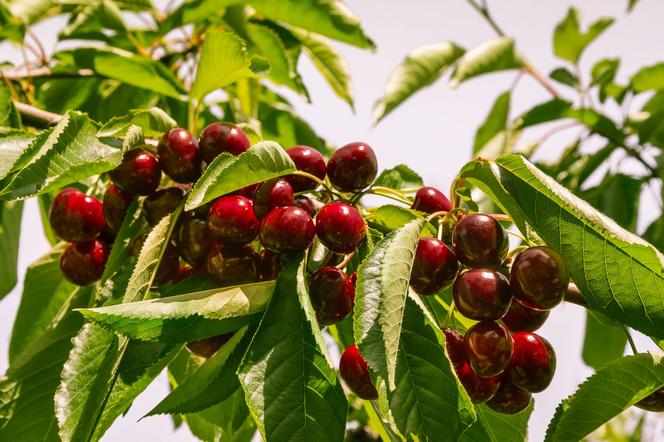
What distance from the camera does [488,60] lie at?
2.78 metres

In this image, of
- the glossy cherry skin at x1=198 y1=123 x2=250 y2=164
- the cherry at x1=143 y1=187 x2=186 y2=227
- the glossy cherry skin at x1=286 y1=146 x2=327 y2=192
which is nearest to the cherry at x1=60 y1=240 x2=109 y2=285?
the cherry at x1=143 y1=187 x2=186 y2=227

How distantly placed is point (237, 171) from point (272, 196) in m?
0.11

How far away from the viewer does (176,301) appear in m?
0.98

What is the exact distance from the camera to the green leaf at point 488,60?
105 inches

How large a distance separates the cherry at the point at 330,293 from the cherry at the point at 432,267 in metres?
0.09

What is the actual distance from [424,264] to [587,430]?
0.35m

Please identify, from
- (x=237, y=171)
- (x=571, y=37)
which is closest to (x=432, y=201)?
(x=237, y=171)

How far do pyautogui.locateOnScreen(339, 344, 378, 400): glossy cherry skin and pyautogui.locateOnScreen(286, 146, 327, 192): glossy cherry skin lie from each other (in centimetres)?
28

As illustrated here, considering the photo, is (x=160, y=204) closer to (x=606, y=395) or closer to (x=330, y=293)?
(x=330, y=293)

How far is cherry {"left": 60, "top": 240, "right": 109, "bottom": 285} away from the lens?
1.38 meters

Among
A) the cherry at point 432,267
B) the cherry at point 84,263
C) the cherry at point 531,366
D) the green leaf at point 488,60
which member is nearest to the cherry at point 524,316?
the cherry at point 531,366

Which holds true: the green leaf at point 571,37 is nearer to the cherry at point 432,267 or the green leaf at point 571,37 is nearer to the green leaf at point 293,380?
the cherry at point 432,267

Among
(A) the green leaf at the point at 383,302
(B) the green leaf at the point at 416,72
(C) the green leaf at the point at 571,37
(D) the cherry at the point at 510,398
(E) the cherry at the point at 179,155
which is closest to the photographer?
(A) the green leaf at the point at 383,302

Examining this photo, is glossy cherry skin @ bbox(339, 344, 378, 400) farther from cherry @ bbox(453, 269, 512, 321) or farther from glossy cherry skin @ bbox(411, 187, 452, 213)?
glossy cherry skin @ bbox(411, 187, 452, 213)
